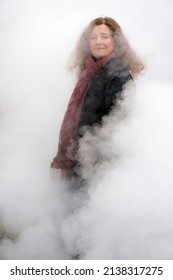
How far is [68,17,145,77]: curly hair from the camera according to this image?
252 cm

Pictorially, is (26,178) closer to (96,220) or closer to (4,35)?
(96,220)

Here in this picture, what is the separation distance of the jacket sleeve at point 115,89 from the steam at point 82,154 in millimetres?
51

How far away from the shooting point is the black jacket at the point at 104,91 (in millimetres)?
2395

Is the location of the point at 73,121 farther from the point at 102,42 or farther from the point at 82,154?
the point at 102,42

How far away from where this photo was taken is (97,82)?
2.45 m

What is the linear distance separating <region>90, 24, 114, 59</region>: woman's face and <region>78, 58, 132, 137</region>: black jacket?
74 millimetres

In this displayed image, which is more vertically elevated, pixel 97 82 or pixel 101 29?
pixel 101 29

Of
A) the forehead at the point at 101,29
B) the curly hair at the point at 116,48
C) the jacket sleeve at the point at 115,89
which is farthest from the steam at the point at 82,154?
the forehead at the point at 101,29

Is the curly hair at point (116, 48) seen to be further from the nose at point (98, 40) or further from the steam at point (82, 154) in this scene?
the steam at point (82, 154)

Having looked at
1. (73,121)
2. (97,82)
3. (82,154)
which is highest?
(97,82)

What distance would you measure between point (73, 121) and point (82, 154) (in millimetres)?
196

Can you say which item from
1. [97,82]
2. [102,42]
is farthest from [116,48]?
[97,82]
